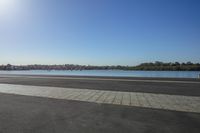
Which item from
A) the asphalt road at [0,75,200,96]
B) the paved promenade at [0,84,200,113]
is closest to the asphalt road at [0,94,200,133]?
the paved promenade at [0,84,200,113]

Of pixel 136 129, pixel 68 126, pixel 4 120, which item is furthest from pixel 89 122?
pixel 4 120

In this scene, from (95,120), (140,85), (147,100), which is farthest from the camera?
(140,85)

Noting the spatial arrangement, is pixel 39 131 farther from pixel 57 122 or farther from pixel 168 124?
pixel 168 124

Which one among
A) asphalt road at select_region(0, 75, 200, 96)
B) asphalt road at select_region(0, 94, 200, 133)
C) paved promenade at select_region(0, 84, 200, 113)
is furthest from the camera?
asphalt road at select_region(0, 75, 200, 96)

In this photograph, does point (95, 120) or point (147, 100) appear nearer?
point (95, 120)

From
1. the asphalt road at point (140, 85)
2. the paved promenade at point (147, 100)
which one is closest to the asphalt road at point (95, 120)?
the paved promenade at point (147, 100)

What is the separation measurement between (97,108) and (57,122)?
168 centimetres

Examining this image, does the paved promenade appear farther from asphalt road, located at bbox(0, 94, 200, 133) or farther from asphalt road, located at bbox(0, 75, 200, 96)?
asphalt road, located at bbox(0, 75, 200, 96)

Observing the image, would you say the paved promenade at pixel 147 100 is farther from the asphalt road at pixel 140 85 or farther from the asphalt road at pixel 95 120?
the asphalt road at pixel 140 85

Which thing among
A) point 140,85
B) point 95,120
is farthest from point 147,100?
point 140,85

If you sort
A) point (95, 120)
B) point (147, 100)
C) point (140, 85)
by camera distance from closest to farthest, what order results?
point (95, 120) → point (147, 100) → point (140, 85)

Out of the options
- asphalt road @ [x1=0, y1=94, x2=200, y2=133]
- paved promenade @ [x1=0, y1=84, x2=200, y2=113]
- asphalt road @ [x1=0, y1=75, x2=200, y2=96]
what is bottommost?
asphalt road @ [x1=0, y1=94, x2=200, y2=133]

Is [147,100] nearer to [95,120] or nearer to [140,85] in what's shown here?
[95,120]

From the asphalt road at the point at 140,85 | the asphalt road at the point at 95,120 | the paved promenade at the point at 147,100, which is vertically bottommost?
the asphalt road at the point at 95,120
